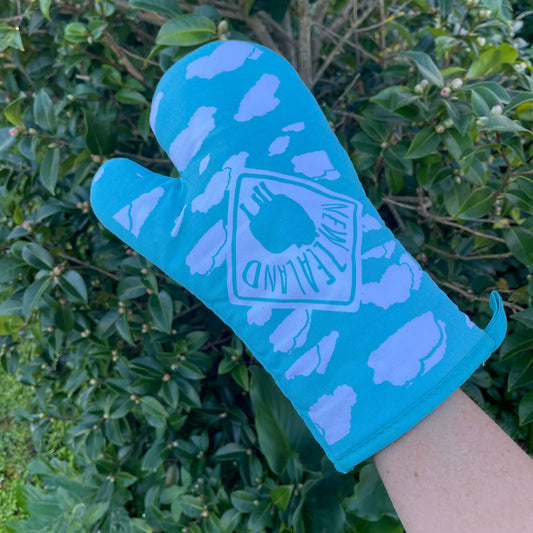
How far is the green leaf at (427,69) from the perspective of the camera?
81cm

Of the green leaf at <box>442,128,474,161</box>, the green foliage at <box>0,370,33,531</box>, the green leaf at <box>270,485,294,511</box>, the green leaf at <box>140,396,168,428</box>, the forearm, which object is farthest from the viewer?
Answer: the green foliage at <box>0,370,33,531</box>

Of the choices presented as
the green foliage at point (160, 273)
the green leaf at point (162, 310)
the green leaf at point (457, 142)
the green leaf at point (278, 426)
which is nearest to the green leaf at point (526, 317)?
the green foliage at point (160, 273)

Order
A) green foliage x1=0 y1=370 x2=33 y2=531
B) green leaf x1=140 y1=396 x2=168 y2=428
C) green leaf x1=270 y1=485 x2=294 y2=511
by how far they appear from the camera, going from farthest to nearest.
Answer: green foliage x1=0 y1=370 x2=33 y2=531, green leaf x1=140 y1=396 x2=168 y2=428, green leaf x1=270 y1=485 x2=294 y2=511

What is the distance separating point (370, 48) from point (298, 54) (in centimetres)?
29

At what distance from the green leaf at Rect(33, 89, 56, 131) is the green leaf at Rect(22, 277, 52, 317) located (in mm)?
364

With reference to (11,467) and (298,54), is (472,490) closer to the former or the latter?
(298,54)

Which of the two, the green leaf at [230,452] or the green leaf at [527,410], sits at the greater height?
the green leaf at [527,410]

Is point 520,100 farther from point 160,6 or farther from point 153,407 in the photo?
point 153,407

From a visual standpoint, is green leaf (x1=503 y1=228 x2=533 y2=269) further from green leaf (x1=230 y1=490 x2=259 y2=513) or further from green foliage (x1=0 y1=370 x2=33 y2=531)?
green foliage (x1=0 y1=370 x2=33 y2=531)

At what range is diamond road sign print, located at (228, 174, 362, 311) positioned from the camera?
734 millimetres

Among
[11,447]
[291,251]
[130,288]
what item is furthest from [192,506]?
[11,447]

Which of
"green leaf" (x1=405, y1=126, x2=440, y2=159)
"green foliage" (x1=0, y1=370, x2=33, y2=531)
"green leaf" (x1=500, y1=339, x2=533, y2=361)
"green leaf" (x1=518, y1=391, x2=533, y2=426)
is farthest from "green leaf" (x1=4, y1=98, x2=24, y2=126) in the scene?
"green foliage" (x1=0, y1=370, x2=33, y2=531)

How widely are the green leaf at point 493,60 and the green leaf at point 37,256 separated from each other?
3.49ft

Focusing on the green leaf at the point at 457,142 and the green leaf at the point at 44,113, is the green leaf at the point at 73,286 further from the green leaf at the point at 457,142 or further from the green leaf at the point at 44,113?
the green leaf at the point at 457,142
